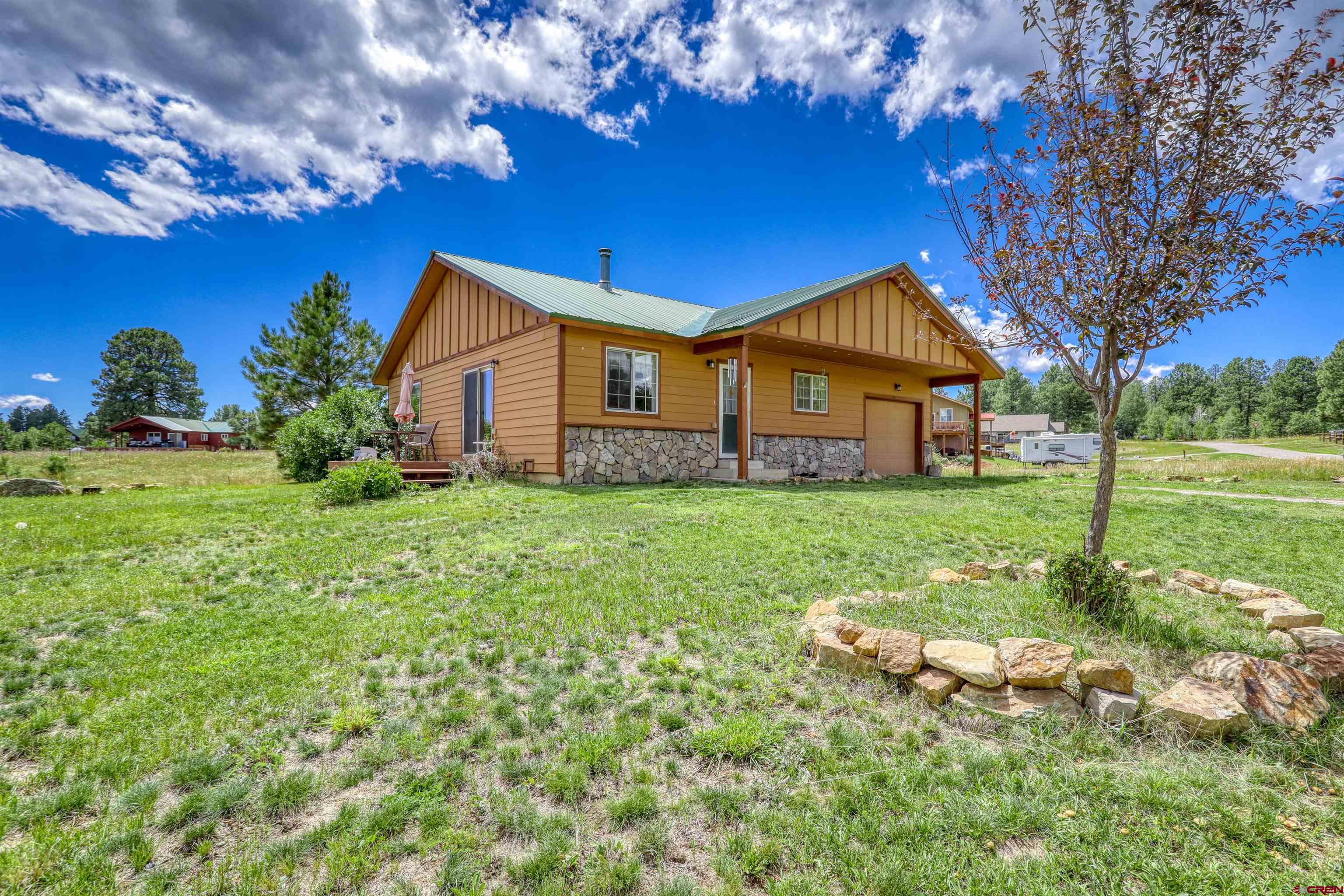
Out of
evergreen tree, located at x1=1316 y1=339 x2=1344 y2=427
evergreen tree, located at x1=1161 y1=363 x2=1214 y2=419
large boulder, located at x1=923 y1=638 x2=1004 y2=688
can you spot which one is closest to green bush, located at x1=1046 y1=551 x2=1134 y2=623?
large boulder, located at x1=923 y1=638 x2=1004 y2=688

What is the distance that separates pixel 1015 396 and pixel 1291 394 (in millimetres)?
22369

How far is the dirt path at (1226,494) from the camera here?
9.09m

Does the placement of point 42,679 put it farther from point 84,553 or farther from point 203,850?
point 84,553

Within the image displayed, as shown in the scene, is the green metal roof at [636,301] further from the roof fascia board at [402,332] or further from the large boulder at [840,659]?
the large boulder at [840,659]

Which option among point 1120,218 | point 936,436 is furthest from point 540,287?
point 936,436

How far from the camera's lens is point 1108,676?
2301 millimetres

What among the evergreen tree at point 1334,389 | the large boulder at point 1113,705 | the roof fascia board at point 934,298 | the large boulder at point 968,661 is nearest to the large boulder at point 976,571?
the large boulder at point 968,661

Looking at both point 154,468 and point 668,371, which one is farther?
point 154,468

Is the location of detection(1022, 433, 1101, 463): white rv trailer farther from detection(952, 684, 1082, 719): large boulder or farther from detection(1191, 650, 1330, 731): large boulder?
detection(952, 684, 1082, 719): large boulder

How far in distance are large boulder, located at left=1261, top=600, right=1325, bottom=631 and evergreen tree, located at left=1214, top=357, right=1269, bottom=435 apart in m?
73.4

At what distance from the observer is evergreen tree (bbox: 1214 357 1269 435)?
56688 mm

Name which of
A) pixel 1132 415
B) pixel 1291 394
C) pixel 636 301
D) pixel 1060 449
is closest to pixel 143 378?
pixel 636 301

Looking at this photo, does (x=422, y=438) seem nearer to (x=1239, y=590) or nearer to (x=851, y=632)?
(x=851, y=632)

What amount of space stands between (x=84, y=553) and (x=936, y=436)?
113 feet
